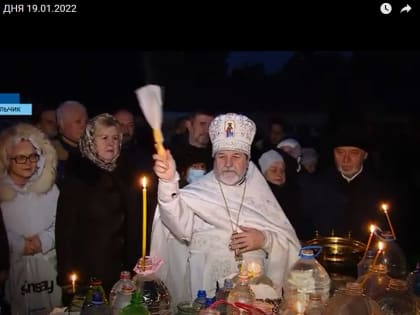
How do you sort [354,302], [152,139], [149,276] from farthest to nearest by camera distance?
[152,139], [149,276], [354,302]

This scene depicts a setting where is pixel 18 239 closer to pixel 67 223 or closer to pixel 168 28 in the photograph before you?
pixel 67 223

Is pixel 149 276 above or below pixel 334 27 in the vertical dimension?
below

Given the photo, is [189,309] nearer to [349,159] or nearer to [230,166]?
[230,166]

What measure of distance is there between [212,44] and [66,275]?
166cm

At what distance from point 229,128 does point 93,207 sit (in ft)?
3.10

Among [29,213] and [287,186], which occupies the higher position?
[287,186]

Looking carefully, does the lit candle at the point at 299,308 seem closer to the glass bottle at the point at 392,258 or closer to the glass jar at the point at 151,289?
the glass jar at the point at 151,289

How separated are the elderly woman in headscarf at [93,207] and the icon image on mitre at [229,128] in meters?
0.66

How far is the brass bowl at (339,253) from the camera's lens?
3.37 meters

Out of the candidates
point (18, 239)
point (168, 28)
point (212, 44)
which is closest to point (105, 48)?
point (168, 28)

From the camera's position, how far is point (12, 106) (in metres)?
3.21

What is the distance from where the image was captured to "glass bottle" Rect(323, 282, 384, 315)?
2127 millimetres

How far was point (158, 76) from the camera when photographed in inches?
128

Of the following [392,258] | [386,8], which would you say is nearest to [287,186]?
[392,258]
